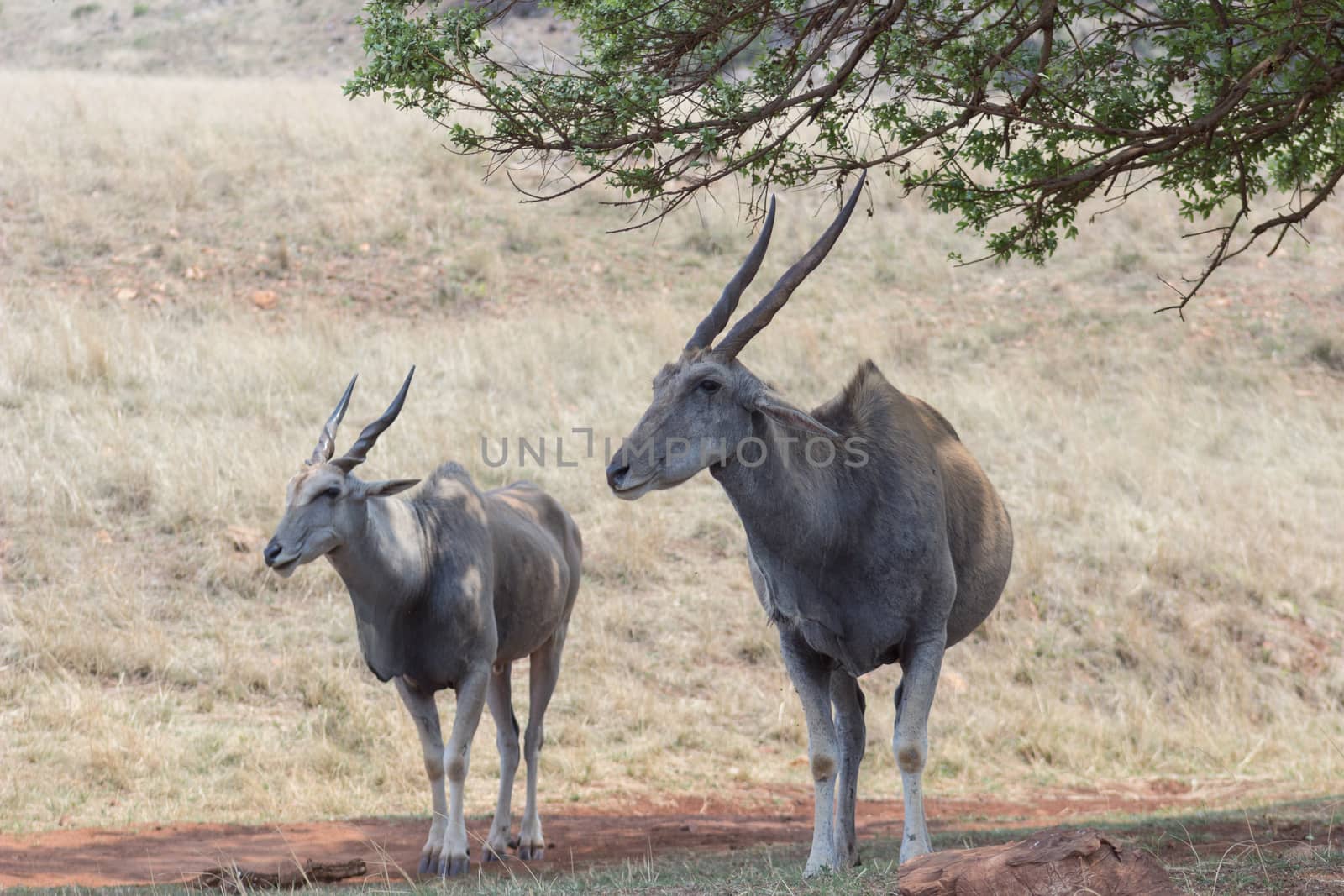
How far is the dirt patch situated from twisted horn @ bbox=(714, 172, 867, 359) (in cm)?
306

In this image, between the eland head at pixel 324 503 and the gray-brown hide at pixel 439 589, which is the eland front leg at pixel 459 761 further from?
the eland head at pixel 324 503

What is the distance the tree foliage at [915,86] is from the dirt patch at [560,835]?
363 cm

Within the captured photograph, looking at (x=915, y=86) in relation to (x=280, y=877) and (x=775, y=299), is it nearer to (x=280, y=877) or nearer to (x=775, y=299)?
(x=775, y=299)

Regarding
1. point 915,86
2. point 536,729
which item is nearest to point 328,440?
point 536,729

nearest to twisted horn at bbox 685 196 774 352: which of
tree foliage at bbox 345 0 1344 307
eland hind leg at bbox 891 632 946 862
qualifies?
tree foliage at bbox 345 0 1344 307

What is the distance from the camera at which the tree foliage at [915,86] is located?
22.6 feet

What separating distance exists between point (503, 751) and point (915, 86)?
487cm

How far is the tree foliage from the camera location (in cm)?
690

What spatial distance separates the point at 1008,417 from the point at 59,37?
40.2 metres

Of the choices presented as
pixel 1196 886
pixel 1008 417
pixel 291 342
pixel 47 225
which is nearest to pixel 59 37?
pixel 47 225

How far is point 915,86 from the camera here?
7.73 meters

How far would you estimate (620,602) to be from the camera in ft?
44.2

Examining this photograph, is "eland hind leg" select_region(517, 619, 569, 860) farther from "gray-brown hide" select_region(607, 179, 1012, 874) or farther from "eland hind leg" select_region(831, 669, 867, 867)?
"gray-brown hide" select_region(607, 179, 1012, 874)

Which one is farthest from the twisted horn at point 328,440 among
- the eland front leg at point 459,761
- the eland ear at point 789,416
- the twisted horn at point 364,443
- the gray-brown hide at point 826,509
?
the eland ear at point 789,416
